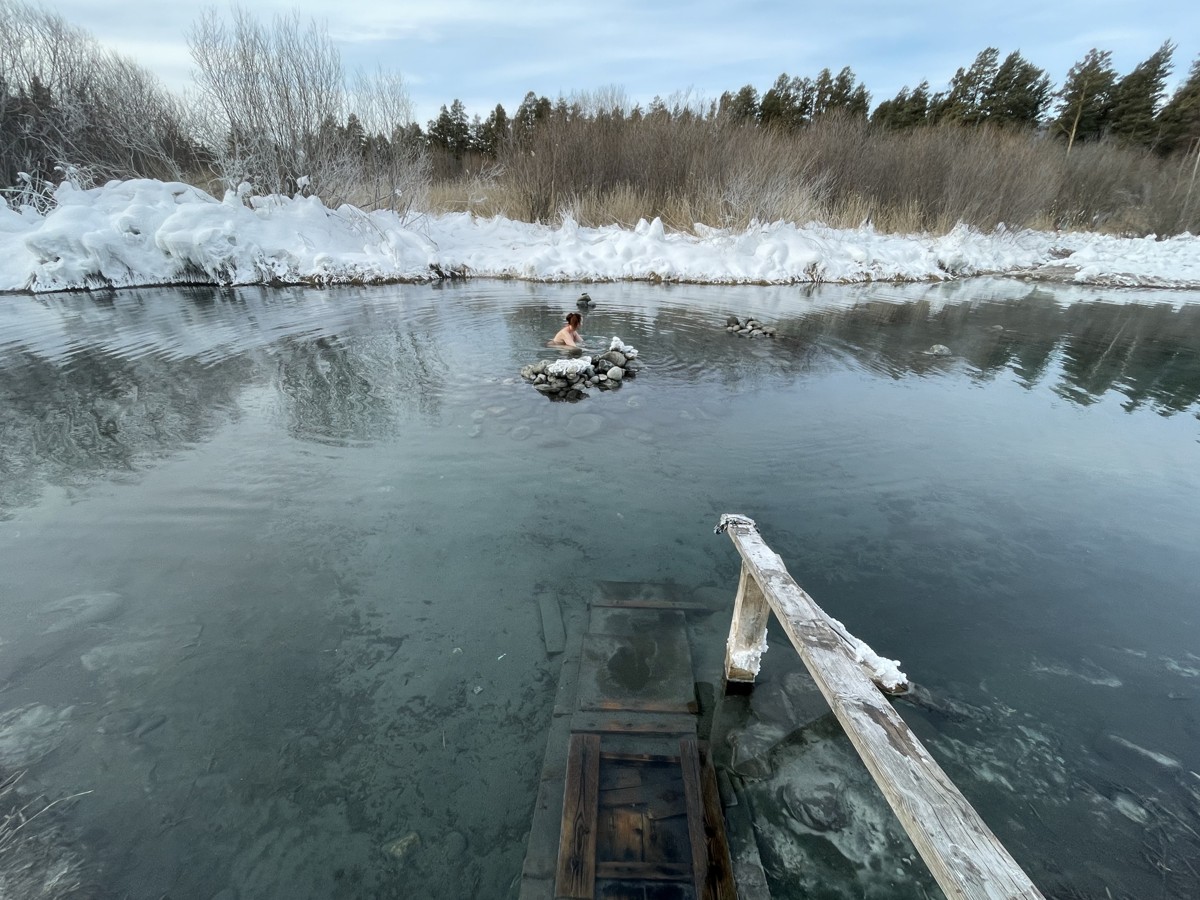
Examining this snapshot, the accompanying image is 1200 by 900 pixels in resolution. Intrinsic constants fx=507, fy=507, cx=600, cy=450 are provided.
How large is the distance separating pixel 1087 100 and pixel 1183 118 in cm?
622

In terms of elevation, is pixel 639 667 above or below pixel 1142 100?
below

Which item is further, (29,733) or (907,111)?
(907,111)

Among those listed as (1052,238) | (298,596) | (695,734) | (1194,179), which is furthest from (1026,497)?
(1194,179)

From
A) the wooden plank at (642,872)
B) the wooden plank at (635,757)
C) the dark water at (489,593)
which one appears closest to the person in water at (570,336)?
the dark water at (489,593)

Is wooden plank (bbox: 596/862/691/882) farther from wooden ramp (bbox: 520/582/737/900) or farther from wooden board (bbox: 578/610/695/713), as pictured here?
wooden board (bbox: 578/610/695/713)

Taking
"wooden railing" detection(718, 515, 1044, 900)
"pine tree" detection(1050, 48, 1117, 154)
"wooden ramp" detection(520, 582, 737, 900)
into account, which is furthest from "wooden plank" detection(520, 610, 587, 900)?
"pine tree" detection(1050, 48, 1117, 154)

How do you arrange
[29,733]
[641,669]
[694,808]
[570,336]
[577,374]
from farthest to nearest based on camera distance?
[570,336] → [577,374] → [641,669] → [29,733] → [694,808]

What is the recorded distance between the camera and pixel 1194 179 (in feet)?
93.4

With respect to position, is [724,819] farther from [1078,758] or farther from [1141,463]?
[1141,463]

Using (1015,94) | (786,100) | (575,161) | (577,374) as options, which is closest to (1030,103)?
(1015,94)

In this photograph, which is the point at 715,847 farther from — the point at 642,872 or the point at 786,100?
the point at 786,100

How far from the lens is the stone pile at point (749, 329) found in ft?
38.1

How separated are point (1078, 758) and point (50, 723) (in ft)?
19.0

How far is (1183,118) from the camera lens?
119 feet
